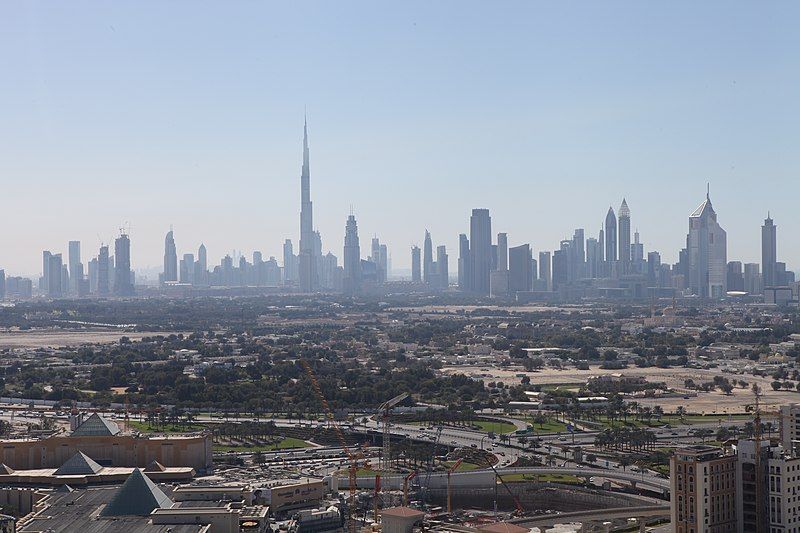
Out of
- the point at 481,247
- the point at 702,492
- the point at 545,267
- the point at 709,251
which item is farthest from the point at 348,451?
the point at 545,267

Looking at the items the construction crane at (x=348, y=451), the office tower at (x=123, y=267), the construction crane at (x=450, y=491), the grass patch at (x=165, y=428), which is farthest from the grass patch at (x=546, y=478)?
the office tower at (x=123, y=267)

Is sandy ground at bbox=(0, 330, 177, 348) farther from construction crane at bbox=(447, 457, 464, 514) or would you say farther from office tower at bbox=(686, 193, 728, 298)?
office tower at bbox=(686, 193, 728, 298)

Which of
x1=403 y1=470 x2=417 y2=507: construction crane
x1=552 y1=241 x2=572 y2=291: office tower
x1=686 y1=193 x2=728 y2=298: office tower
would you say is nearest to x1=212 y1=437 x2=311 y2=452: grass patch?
x1=403 y1=470 x2=417 y2=507: construction crane

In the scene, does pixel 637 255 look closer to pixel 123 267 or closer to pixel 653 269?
pixel 653 269

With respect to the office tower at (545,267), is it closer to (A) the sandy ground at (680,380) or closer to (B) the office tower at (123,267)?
(B) the office tower at (123,267)

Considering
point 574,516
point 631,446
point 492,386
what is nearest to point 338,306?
point 492,386

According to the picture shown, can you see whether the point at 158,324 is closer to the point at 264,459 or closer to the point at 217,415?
the point at 217,415
